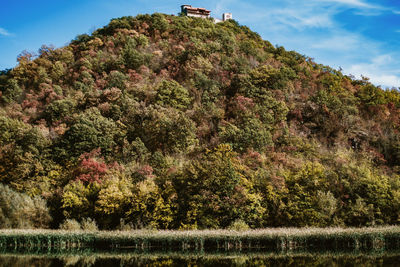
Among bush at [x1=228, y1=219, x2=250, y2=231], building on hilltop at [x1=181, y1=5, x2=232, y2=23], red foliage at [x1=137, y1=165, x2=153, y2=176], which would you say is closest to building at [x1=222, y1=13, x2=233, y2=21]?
building on hilltop at [x1=181, y1=5, x2=232, y2=23]

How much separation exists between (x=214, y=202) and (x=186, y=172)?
4940 millimetres

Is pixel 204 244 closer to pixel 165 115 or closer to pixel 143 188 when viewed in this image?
pixel 143 188

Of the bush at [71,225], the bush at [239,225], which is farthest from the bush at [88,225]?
the bush at [239,225]

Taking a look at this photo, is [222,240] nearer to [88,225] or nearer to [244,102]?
[88,225]

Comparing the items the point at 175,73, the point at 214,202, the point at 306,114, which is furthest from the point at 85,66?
the point at 214,202

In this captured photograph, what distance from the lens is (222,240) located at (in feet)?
108

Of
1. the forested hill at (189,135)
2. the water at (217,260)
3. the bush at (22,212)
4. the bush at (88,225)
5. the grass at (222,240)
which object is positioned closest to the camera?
the water at (217,260)

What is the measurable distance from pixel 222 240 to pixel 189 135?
79.4 feet

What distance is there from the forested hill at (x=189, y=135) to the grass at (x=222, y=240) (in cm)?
514

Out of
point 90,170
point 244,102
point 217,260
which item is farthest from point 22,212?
point 244,102

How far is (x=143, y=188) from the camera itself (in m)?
41.7

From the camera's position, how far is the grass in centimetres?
3147

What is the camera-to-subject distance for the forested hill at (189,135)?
136 ft

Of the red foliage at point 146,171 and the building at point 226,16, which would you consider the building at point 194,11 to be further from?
the red foliage at point 146,171
